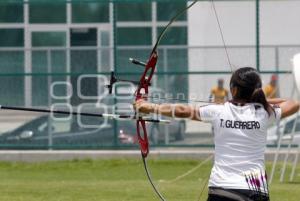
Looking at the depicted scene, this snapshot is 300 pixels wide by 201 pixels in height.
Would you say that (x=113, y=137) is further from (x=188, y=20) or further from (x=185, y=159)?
(x=188, y=20)

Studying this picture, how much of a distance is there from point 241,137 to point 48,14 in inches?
618

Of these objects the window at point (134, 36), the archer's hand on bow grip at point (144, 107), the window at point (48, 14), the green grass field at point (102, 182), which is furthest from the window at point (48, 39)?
the archer's hand on bow grip at point (144, 107)

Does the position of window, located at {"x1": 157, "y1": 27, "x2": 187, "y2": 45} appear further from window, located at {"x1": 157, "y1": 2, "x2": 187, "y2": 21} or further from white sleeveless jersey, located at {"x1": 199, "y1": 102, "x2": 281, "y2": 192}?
white sleeveless jersey, located at {"x1": 199, "y1": 102, "x2": 281, "y2": 192}

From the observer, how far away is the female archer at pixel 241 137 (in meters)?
6.79

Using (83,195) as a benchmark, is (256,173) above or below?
above

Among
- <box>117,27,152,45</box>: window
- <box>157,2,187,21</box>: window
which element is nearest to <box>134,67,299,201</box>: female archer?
<box>117,27,152,45</box>: window

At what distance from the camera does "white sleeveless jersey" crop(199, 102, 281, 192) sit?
22.4 feet

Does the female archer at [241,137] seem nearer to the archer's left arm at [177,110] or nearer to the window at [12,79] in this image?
the archer's left arm at [177,110]

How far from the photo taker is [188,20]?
23.1 m

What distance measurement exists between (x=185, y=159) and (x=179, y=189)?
4516 millimetres

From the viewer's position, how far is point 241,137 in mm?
6891

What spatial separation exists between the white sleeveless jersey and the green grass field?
5660mm

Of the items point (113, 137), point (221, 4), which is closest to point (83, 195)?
point (113, 137)

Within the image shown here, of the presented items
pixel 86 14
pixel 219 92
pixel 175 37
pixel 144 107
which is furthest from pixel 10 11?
pixel 144 107
